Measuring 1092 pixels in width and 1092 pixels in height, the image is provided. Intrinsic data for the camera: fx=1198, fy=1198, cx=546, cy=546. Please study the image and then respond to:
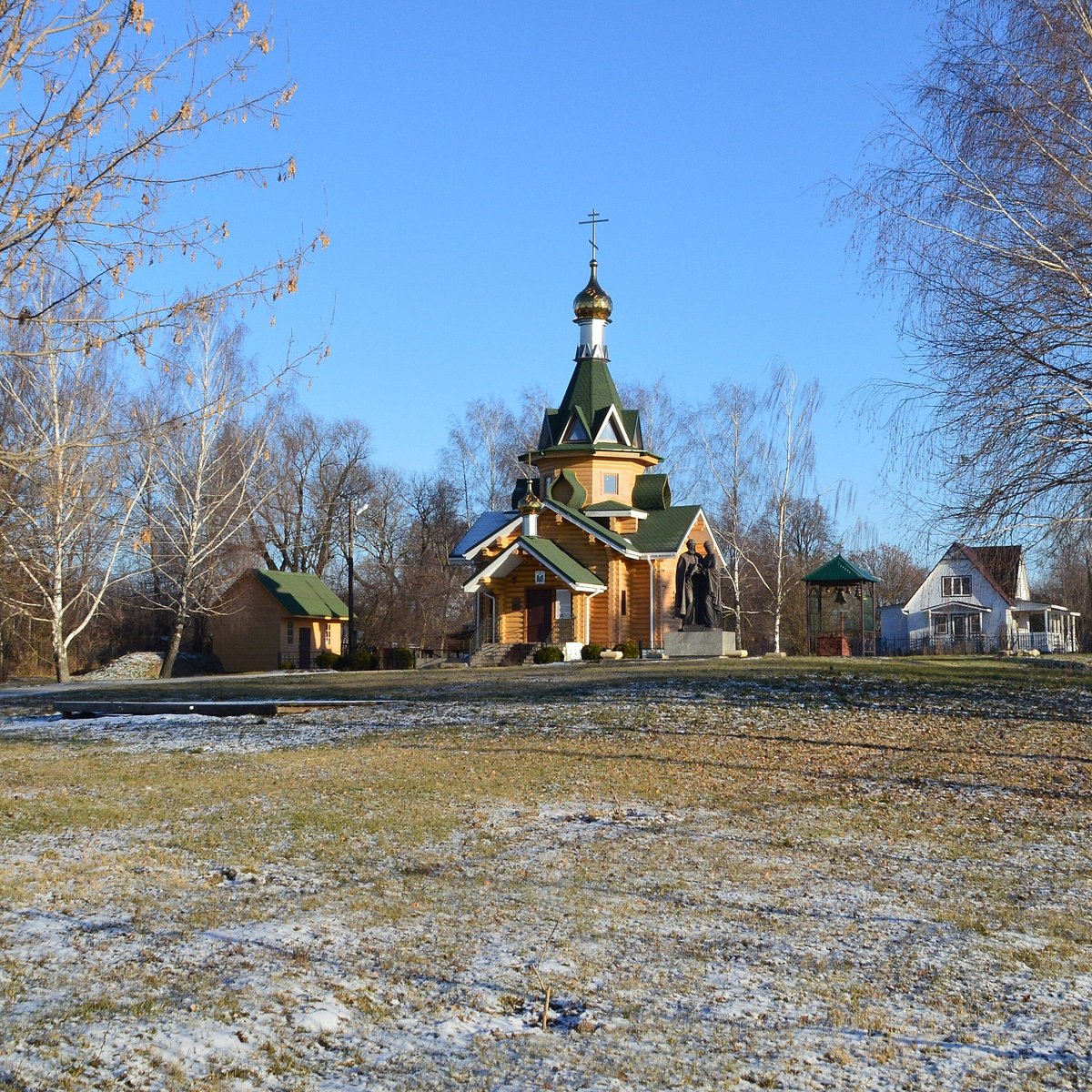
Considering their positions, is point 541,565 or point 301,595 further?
point 301,595

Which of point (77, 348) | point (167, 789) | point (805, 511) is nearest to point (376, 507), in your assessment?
point (805, 511)

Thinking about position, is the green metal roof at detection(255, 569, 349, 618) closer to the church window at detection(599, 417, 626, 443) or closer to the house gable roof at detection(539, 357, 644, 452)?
the house gable roof at detection(539, 357, 644, 452)

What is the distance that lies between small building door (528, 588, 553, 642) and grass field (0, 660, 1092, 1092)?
21241 millimetres

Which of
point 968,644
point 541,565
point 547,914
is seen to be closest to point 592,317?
point 541,565

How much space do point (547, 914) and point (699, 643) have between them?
26.1m

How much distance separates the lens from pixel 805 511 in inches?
2579

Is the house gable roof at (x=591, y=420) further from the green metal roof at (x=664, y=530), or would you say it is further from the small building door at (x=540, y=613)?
the small building door at (x=540, y=613)

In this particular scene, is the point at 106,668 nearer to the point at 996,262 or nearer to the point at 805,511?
the point at 996,262

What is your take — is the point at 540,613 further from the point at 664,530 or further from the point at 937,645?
the point at 937,645

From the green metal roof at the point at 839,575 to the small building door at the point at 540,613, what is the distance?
8228mm

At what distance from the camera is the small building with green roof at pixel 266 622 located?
47.2 meters

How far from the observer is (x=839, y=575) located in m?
37.7

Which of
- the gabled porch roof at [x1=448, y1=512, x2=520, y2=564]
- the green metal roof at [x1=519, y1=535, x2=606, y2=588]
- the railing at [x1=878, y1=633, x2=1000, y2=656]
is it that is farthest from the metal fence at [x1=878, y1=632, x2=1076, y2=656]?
the gabled porch roof at [x1=448, y1=512, x2=520, y2=564]

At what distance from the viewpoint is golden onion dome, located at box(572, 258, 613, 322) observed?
41812 mm
